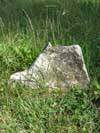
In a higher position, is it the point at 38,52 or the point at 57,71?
the point at 38,52

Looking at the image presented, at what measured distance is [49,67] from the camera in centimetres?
348

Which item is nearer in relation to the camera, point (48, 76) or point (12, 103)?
point (12, 103)

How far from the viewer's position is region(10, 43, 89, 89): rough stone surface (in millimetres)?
3384

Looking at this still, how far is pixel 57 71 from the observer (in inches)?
136

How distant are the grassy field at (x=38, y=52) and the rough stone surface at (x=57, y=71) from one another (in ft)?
0.32

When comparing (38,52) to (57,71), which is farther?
(38,52)

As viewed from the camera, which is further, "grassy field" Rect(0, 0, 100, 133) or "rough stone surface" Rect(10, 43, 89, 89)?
"rough stone surface" Rect(10, 43, 89, 89)

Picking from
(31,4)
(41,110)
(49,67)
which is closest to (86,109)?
(41,110)

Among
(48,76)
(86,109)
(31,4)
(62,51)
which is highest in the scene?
(31,4)

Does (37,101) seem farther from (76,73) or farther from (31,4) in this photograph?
(31,4)

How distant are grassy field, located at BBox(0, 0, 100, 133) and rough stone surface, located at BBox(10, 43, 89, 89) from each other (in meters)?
0.10

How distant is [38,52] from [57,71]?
53 centimetres

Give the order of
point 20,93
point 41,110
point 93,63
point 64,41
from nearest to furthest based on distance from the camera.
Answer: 1. point 41,110
2. point 20,93
3. point 93,63
4. point 64,41

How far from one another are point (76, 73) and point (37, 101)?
58 centimetres
